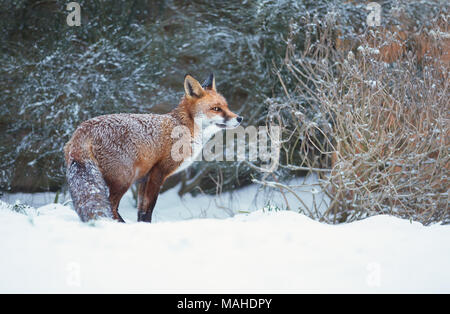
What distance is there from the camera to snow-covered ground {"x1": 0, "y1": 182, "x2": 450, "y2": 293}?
2623 mm

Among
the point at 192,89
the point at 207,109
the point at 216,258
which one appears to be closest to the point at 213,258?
the point at 216,258

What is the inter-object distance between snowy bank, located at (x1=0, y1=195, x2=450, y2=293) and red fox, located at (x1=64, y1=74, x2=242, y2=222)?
51 centimetres

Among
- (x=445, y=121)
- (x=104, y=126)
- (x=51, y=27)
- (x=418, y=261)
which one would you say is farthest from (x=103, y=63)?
(x=418, y=261)

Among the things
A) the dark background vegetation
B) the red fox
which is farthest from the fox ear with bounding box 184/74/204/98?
the dark background vegetation

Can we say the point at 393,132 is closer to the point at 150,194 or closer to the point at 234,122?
the point at 234,122

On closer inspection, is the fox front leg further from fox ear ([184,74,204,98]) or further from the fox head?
fox ear ([184,74,204,98])

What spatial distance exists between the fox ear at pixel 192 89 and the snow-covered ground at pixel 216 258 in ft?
6.81

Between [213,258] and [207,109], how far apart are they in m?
2.59

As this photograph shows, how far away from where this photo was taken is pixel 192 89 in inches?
205

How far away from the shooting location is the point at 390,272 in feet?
9.25

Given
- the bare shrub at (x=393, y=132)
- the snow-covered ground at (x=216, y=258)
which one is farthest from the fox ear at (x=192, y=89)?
the snow-covered ground at (x=216, y=258)

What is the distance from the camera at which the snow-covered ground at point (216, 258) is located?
2623 millimetres

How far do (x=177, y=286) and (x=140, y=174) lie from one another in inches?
90.0

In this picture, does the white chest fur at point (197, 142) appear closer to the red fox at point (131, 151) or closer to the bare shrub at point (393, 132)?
the red fox at point (131, 151)
